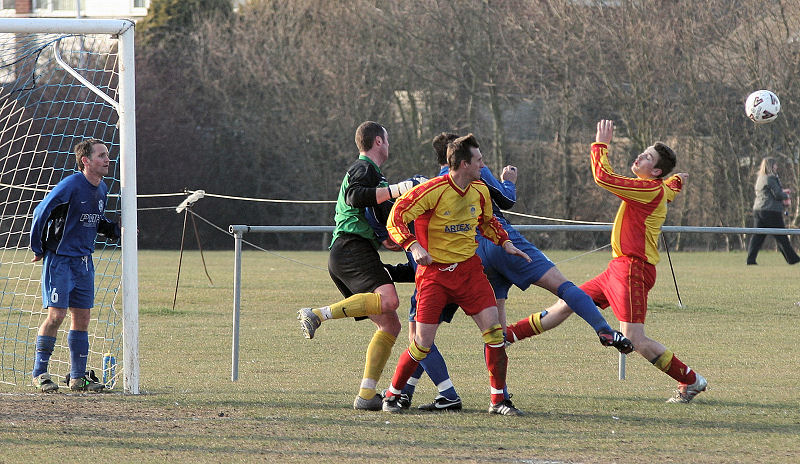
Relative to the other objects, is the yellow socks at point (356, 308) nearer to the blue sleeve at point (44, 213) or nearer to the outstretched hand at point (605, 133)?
the outstretched hand at point (605, 133)

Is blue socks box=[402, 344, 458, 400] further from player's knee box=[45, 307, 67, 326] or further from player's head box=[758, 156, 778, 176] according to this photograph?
player's head box=[758, 156, 778, 176]

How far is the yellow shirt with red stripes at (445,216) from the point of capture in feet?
20.9

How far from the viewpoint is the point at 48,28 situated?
23.4 ft

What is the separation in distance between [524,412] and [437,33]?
85.6 ft

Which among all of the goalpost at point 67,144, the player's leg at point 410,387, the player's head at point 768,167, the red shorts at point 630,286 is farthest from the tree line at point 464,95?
the player's leg at point 410,387

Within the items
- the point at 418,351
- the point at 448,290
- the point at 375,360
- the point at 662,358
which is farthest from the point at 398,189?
the point at 662,358

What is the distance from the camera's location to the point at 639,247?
6.98 metres

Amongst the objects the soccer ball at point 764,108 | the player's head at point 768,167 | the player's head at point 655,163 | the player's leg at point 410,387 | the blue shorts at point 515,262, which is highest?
the soccer ball at point 764,108

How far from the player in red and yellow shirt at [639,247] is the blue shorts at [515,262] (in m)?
0.47

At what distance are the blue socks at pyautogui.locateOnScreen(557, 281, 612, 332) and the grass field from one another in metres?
0.59

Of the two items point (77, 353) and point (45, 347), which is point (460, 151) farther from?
point (45, 347)

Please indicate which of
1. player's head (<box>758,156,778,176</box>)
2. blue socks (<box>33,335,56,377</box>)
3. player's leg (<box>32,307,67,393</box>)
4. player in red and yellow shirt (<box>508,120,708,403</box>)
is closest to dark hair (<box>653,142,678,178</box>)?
player in red and yellow shirt (<box>508,120,708,403</box>)

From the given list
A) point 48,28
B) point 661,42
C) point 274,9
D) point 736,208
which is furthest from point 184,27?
point 48,28

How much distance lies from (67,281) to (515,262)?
320cm
